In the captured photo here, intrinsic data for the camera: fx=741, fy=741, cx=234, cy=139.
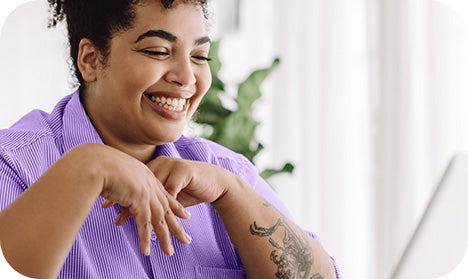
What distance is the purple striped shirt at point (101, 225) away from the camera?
1.33m

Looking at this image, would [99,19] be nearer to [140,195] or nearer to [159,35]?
[159,35]

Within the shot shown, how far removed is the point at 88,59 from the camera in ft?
4.89

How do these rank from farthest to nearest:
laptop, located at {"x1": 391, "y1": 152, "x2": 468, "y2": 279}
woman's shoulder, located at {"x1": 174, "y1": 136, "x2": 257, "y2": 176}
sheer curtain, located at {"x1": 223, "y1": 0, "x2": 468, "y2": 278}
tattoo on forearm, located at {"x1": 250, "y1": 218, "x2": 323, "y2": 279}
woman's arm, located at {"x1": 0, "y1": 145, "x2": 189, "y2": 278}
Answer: sheer curtain, located at {"x1": 223, "y1": 0, "x2": 468, "y2": 278}
woman's shoulder, located at {"x1": 174, "y1": 136, "x2": 257, "y2": 176}
tattoo on forearm, located at {"x1": 250, "y1": 218, "x2": 323, "y2": 279}
laptop, located at {"x1": 391, "y1": 152, "x2": 468, "y2": 279}
woman's arm, located at {"x1": 0, "y1": 145, "x2": 189, "y2": 278}

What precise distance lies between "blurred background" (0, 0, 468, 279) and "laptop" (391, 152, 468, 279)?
1.34 meters

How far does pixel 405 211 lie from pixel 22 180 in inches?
75.8

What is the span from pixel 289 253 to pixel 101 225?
0.39 m

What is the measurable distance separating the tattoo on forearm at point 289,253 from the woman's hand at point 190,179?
0.13 m

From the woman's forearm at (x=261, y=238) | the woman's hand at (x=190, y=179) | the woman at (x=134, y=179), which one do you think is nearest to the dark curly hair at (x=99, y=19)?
the woman at (x=134, y=179)

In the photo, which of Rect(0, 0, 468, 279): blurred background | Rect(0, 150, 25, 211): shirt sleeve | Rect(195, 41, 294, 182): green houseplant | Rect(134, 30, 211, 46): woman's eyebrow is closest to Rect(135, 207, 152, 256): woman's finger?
Rect(0, 150, 25, 211): shirt sleeve

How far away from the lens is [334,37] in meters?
3.35

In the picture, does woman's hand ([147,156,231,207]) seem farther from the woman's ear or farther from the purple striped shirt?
the woman's ear

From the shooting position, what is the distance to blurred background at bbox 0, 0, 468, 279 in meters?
2.79

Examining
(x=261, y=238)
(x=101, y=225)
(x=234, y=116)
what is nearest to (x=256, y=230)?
(x=261, y=238)

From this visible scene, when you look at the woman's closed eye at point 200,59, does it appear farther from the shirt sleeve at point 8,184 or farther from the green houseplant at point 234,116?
the green houseplant at point 234,116
